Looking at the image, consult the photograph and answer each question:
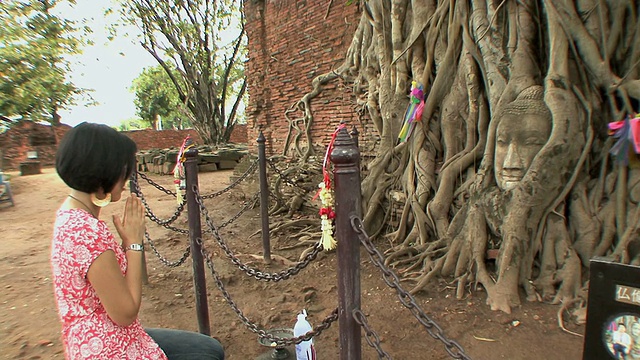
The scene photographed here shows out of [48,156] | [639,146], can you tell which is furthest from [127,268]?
[48,156]

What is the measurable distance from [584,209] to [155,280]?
412 centimetres

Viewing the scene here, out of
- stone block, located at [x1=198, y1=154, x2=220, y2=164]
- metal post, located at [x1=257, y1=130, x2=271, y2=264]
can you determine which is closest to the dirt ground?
metal post, located at [x1=257, y1=130, x2=271, y2=264]

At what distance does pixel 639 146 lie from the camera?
2916mm

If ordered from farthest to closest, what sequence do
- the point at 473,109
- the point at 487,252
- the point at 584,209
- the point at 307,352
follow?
1. the point at 473,109
2. the point at 487,252
3. the point at 584,209
4. the point at 307,352

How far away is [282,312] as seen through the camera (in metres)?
3.51

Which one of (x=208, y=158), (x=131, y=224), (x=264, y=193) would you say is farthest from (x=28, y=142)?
(x=131, y=224)

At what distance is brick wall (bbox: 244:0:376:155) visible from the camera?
634cm

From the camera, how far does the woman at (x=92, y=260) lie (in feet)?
4.42

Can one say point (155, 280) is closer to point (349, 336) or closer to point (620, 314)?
point (349, 336)

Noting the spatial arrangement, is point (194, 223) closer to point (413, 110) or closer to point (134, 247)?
point (134, 247)

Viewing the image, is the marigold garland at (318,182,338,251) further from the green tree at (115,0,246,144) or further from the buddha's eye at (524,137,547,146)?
the green tree at (115,0,246,144)

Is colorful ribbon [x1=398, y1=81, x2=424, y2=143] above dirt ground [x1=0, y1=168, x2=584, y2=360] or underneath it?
above

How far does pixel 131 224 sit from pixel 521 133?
9.79 ft

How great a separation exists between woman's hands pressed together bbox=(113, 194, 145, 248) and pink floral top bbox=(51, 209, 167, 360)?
11cm
